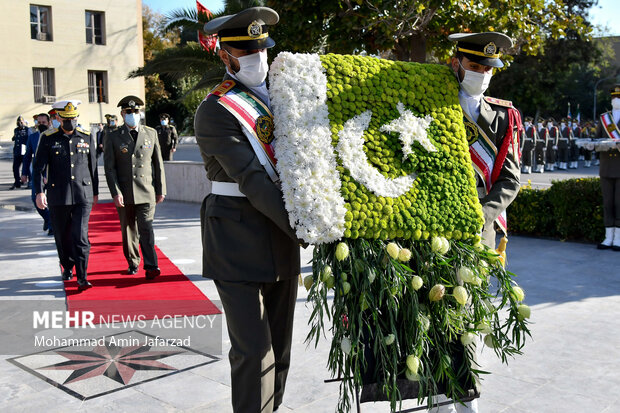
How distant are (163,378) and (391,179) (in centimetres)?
233

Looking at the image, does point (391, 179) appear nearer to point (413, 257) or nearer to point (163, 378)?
point (413, 257)

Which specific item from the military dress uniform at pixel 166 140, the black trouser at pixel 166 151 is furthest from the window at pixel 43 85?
the black trouser at pixel 166 151

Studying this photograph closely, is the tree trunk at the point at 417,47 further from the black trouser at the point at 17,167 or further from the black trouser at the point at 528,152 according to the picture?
the black trouser at the point at 528,152

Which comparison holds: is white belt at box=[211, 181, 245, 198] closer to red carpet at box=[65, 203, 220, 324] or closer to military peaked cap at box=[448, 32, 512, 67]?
military peaked cap at box=[448, 32, 512, 67]

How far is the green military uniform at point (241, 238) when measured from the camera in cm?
305

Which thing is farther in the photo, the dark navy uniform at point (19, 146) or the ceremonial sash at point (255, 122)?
the dark navy uniform at point (19, 146)

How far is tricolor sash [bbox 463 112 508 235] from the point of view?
3461mm

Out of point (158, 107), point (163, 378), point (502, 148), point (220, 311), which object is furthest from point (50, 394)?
point (158, 107)

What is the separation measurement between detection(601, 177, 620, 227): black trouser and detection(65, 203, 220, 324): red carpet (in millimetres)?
5638

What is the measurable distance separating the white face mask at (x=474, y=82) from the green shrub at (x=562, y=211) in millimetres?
6625

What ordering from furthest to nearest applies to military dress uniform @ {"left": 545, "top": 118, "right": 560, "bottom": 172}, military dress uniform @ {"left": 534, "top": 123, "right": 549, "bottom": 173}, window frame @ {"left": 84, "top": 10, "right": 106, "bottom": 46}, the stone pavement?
1. window frame @ {"left": 84, "top": 10, "right": 106, "bottom": 46}
2. military dress uniform @ {"left": 545, "top": 118, "right": 560, "bottom": 172}
3. military dress uniform @ {"left": 534, "top": 123, "right": 549, "bottom": 173}
4. the stone pavement

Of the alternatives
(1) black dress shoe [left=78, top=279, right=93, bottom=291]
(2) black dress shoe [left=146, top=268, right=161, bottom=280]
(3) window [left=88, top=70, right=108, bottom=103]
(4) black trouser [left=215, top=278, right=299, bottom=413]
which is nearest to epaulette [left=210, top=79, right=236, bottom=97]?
(4) black trouser [left=215, top=278, right=299, bottom=413]

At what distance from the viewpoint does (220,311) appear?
19.7 ft

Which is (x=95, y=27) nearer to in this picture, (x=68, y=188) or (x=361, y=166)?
(x=68, y=188)
